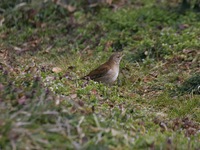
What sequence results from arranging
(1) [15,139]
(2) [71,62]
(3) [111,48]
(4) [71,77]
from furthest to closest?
(3) [111,48] → (2) [71,62] → (4) [71,77] → (1) [15,139]

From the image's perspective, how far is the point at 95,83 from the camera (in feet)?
28.3

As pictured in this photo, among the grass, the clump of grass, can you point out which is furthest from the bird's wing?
the clump of grass

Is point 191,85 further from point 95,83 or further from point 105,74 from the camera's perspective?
point 95,83

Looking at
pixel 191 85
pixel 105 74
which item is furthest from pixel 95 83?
pixel 191 85

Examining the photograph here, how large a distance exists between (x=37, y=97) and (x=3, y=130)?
0.83 meters

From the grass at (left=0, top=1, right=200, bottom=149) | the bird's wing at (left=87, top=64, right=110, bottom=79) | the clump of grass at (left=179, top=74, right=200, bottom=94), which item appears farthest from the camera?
the bird's wing at (left=87, top=64, right=110, bottom=79)

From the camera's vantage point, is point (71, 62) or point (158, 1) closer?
point (71, 62)

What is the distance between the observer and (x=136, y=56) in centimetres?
1115

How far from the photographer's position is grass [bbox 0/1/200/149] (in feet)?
17.6

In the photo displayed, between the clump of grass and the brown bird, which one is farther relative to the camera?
the brown bird

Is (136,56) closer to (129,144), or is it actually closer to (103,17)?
(103,17)

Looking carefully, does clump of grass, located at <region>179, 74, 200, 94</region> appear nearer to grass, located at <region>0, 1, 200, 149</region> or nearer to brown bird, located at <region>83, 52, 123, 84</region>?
grass, located at <region>0, 1, 200, 149</region>

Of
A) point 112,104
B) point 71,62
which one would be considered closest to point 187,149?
point 112,104

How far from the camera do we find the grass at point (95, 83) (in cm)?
538
